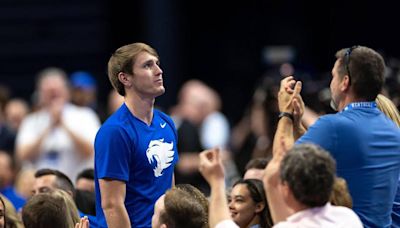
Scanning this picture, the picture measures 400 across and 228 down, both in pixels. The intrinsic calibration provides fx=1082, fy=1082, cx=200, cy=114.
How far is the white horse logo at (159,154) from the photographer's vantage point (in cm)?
600

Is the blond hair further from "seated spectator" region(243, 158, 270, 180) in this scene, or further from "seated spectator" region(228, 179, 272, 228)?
"seated spectator" region(243, 158, 270, 180)

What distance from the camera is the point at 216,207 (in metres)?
4.77

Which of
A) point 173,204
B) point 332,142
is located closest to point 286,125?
point 332,142

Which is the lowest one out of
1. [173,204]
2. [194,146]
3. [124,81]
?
[194,146]

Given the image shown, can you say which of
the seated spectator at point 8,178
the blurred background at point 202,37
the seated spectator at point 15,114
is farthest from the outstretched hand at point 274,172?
the blurred background at point 202,37

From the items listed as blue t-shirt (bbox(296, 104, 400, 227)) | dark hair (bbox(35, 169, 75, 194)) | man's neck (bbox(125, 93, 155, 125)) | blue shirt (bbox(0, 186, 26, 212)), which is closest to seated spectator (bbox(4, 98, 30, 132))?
blue shirt (bbox(0, 186, 26, 212))

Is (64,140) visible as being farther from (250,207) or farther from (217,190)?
(217,190)

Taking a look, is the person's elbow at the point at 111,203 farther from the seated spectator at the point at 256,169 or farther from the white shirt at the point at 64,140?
the white shirt at the point at 64,140

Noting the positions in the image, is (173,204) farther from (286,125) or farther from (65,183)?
(65,183)

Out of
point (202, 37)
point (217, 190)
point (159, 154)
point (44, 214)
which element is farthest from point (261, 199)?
point (202, 37)

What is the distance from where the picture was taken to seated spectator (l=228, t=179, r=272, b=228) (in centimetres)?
611

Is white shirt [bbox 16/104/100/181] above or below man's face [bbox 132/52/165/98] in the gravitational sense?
below

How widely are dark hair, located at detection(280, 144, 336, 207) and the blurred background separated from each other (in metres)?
9.82

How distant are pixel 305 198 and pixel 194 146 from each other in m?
6.82
